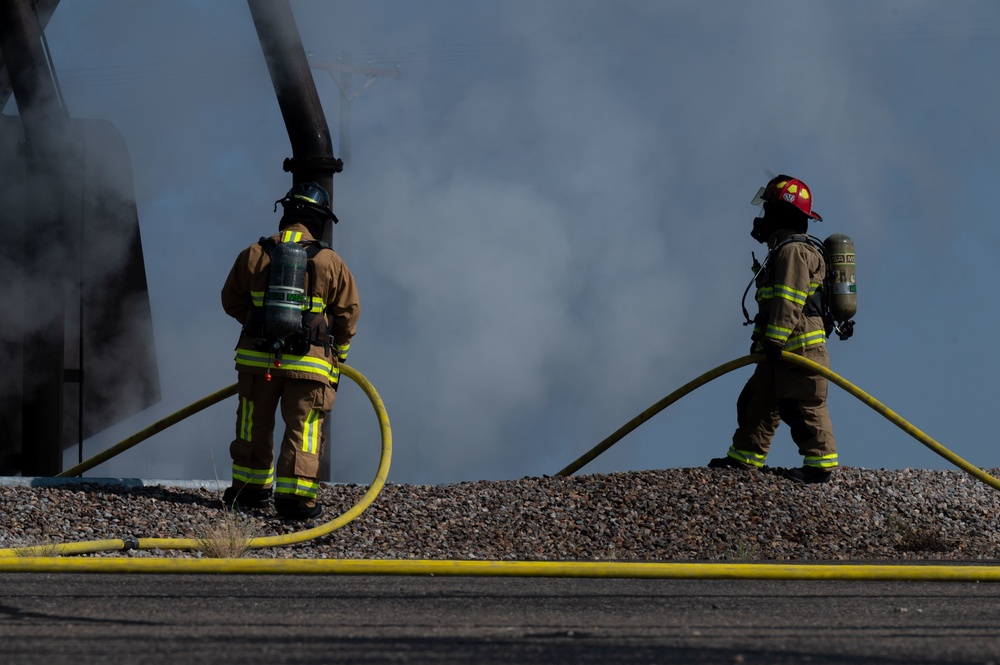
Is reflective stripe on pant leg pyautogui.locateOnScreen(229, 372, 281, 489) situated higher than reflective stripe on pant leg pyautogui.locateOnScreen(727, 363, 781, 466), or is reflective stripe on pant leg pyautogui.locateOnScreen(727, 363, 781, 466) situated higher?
reflective stripe on pant leg pyautogui.locateOnScreen(727, 363, 781, 466)

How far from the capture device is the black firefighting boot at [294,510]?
25.3 ft

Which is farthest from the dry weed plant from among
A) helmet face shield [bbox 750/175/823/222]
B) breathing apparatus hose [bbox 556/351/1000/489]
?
helmet face shield [bbox 750/175/823/222]

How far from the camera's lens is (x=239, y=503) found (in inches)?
316

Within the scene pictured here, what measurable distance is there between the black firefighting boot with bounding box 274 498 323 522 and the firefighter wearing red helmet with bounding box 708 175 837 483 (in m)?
3.15

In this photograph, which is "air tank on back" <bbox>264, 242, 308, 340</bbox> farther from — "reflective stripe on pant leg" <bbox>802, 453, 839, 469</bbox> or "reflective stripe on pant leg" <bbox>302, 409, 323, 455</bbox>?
"reflective stripe on pant leg" <bbox>802, 453, 839, 469</bbox>

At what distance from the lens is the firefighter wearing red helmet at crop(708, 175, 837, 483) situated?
28.1 feet

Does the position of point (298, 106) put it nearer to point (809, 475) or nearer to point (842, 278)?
point (842, 278)

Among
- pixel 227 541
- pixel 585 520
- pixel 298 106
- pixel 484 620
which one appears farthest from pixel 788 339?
pixel 484 620

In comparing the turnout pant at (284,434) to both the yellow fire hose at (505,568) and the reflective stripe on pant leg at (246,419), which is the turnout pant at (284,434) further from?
the yellow fire hose at (505,568)

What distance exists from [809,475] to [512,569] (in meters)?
3.93

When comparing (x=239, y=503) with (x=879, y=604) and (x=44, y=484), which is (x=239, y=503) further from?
(x=879, y=604)

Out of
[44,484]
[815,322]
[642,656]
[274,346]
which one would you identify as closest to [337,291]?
[274,346]

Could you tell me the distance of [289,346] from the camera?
24.8 ft

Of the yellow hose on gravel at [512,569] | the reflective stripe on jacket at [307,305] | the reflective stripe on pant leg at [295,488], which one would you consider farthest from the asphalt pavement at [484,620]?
the reflective stripe on jacket at [307,305]
